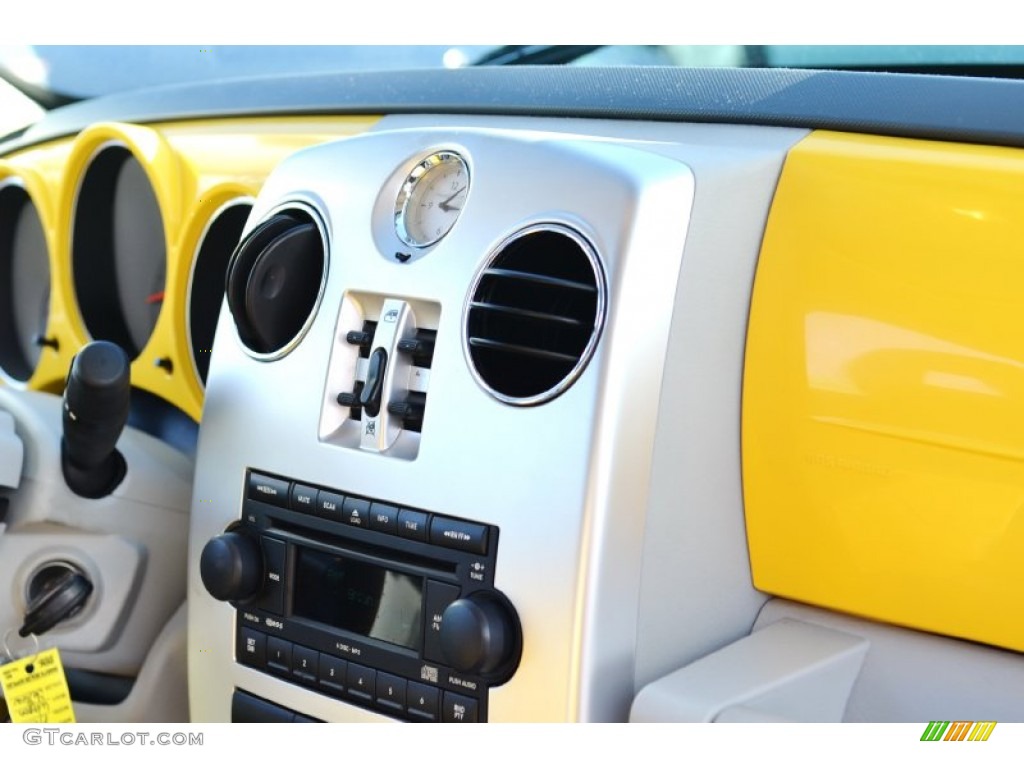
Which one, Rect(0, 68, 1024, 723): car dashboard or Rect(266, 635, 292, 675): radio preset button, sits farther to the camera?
Rect(266, 635, 292, 675): radio preset button

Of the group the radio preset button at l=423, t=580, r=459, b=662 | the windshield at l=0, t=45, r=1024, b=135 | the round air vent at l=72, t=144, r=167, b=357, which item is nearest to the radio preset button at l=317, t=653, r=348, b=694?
the radio preset button at l=423, t=580, r=459, b=662

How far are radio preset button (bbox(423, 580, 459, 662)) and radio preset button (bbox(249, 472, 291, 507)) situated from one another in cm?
19

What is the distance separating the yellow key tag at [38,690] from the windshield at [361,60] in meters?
0.80

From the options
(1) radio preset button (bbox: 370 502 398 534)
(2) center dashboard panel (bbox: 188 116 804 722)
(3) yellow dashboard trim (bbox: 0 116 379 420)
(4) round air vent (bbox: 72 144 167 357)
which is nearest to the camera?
(2) center dashboard panel (bbox: 188 116 804 722)

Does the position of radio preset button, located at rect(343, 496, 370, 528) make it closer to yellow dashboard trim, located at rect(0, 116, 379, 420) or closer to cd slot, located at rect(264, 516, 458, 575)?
cd slot, located at rect(264, 516, 458, 575)

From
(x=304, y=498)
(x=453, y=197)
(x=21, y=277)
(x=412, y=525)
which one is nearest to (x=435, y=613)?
(x=412, y=525)

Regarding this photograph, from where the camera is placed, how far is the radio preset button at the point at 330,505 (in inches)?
44.0

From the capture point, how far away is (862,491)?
1.05 meters

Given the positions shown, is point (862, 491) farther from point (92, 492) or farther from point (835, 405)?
point (92, 492)

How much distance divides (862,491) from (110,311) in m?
1.20

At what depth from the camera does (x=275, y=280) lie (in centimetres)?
122
